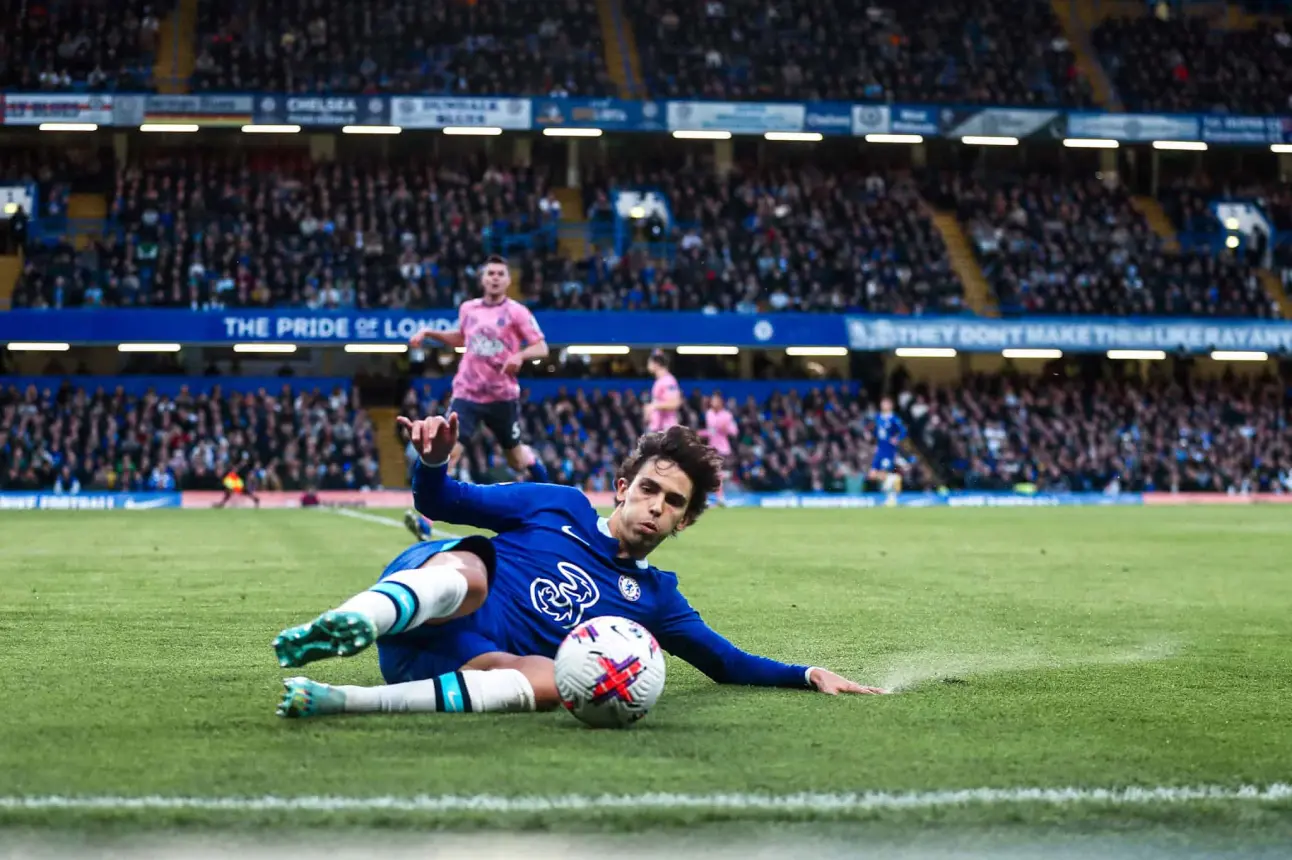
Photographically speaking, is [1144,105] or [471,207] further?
[1144,105]

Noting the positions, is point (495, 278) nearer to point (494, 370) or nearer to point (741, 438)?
point (494, 370)

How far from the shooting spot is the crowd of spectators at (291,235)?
35844mm

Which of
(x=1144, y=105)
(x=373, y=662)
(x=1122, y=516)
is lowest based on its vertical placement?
(x=1122, y=516)

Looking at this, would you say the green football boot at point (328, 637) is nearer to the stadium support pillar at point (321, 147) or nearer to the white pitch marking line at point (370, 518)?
the white pitch marking line at point (370, 518)

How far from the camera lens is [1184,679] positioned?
6.20 m

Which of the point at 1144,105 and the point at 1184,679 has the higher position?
the point at 1144,105

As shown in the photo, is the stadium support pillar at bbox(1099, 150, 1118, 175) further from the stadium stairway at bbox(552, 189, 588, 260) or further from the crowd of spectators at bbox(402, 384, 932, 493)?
the stadium stairway at bbox(552, 189, 588, 260)

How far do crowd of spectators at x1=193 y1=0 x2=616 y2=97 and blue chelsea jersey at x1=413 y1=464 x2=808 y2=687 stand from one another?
35864 mm

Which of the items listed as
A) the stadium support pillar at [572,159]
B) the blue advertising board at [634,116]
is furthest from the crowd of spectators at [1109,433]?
the stadium support pillar at [572,159]

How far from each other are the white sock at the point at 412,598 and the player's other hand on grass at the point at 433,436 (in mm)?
358

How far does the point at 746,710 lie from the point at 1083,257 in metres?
38.2

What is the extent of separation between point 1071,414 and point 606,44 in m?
16.3

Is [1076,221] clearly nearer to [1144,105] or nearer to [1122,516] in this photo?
[1144,105]

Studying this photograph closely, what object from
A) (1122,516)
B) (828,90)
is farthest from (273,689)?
(828,90)
